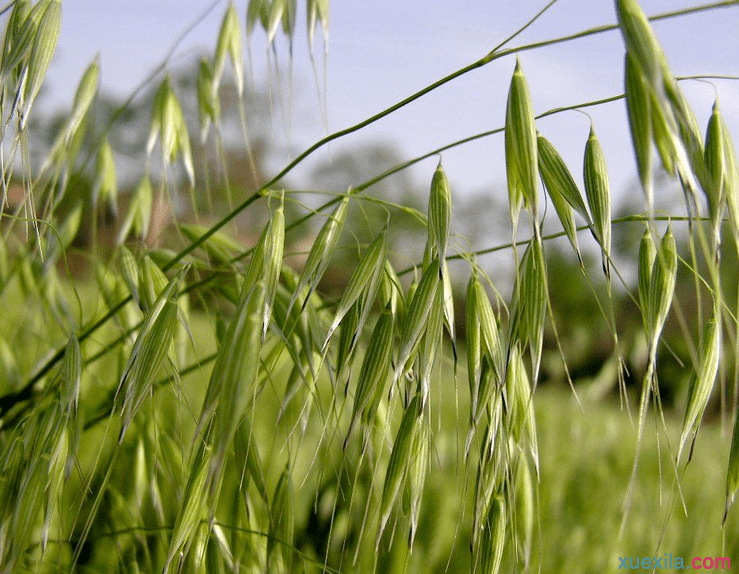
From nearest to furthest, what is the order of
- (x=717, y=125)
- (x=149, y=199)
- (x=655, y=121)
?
(x=655, y=121)
(x=717, y=125)
(x=149, y=199)

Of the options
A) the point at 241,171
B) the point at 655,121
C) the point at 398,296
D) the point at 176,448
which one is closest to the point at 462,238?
the point at 398,296

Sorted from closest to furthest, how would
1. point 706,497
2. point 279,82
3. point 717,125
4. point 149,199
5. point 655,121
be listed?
point 655,121 → point 717,125 → point 279,82 → point 149,199 → point 706,497

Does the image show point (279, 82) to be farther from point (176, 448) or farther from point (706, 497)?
point (706, 497)

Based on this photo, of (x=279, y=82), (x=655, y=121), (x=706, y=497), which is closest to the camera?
(x=655, y=121)

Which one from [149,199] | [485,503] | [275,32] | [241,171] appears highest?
[241,171]

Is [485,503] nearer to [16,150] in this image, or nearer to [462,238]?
[462,238]

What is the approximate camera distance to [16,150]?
1.31 feet

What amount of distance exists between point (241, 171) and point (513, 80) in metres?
6.45

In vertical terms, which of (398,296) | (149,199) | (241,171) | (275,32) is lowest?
(398,296)

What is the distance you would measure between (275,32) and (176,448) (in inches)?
13.8

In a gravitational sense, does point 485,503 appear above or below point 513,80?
below

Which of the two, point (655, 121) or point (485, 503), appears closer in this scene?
point (655, 121)

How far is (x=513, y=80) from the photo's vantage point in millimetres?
367

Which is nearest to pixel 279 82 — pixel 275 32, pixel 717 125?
pixel 275 32
